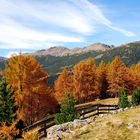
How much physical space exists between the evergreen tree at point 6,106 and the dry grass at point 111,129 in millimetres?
10535

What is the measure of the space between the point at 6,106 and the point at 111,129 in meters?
14.7

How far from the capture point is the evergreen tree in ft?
121

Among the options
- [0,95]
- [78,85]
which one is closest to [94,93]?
[78,85]

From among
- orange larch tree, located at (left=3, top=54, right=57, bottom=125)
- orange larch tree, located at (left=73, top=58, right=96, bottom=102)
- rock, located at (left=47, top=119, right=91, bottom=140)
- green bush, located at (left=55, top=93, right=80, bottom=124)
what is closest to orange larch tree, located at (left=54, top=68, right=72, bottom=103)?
orange larch tree, located at (left=73, top=58, right=96, bottom=102)

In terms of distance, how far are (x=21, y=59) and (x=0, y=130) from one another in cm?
2621

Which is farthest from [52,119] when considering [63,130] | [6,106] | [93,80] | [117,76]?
[117,76]

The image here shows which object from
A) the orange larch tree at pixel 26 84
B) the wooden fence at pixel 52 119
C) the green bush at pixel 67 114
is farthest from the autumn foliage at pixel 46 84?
the green bush at pixel 67 114

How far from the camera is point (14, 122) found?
34281mm

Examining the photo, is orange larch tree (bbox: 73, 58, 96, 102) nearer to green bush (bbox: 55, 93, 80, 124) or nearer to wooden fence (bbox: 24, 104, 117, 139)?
wooden fence (bbox: 24, 104, 117, 139)

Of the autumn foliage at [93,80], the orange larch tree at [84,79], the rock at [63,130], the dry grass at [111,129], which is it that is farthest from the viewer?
the autumn foliage at [93,80]

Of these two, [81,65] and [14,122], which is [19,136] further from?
[81,65]

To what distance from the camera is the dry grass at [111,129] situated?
85.7ft

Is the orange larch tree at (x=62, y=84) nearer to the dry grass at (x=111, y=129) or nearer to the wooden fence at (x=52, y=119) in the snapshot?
the wooden fence at (x=52, y=119)

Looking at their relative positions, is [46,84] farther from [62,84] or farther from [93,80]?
[93,80]
